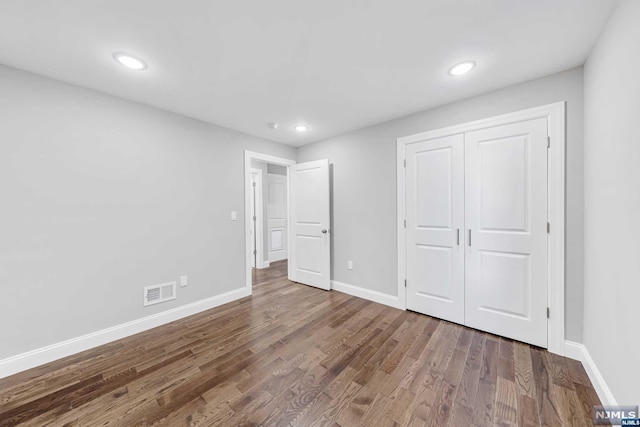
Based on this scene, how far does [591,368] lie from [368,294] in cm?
208

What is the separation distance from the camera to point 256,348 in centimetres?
218

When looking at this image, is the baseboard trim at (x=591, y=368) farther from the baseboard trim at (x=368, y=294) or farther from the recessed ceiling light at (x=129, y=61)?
the recessed ceiling light at (x=129, y=61)

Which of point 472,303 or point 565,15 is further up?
point 565,15

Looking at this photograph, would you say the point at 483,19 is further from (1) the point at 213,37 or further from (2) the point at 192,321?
(2) the point at 192,321

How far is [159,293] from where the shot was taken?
2.68 m

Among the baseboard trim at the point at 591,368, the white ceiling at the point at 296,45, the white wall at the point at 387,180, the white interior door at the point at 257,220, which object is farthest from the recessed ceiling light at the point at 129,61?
the baseboard trim at the point at 591,368

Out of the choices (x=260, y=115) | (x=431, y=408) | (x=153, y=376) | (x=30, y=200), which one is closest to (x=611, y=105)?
(x=431, y=408)

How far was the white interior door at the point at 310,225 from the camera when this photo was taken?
375 cm

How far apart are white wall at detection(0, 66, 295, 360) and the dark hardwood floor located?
1.46ft

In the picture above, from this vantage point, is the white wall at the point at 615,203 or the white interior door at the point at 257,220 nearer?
the white wall at the point at 615,203

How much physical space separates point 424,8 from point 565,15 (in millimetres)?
885

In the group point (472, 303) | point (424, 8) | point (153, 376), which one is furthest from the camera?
point (472, 303)

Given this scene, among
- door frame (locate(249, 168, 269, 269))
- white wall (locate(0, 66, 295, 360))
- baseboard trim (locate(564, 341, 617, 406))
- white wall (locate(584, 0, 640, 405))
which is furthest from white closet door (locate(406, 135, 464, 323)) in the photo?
door frame (locate(249, 168, 269, 269))

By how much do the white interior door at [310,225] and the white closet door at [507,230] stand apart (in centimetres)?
192
